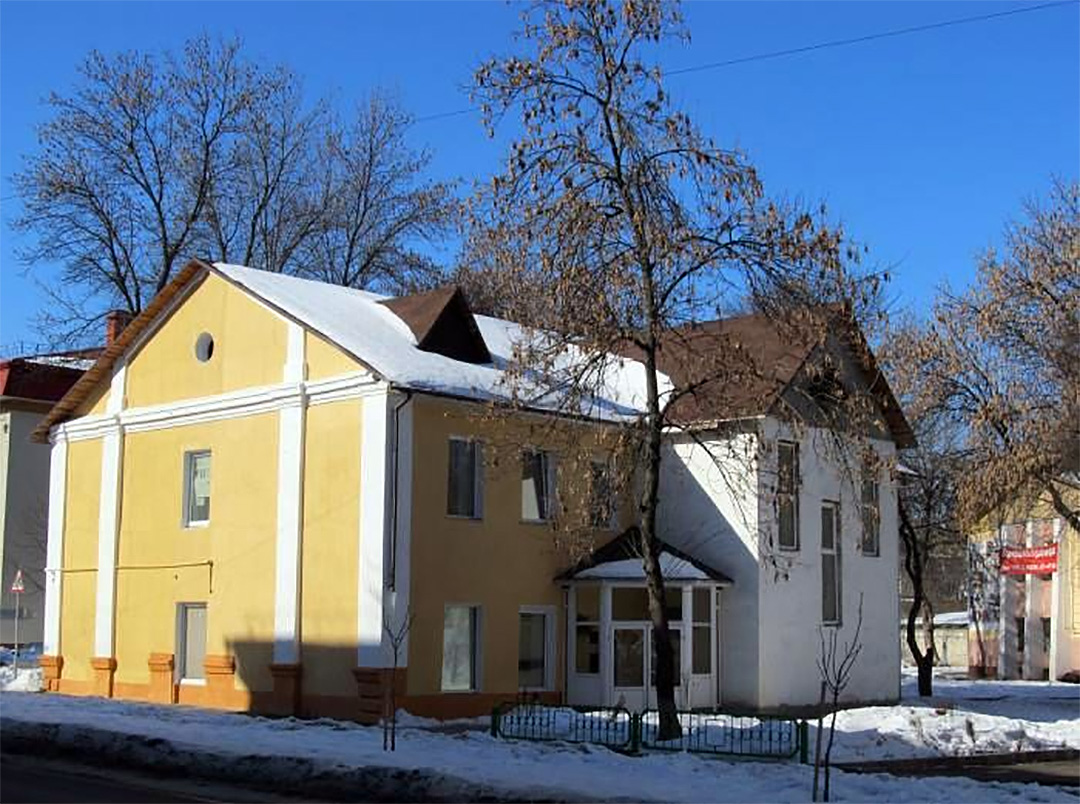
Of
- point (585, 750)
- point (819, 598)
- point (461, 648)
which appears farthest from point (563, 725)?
point (819, 598)

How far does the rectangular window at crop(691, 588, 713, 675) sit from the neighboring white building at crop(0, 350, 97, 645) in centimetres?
2336

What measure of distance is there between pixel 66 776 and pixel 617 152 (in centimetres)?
1062

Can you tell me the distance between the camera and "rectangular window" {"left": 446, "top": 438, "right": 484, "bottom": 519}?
25344mm

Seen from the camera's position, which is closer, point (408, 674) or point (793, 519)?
point (408, 674)

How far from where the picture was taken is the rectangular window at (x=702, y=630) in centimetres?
2745

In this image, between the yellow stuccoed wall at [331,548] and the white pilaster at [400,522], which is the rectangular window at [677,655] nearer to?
the white pilaster at [400,522]

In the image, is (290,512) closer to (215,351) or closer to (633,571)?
(215,351)

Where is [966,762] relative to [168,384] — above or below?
below

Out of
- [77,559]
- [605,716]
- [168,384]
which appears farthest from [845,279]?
[77,559]

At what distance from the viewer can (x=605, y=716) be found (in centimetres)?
2258

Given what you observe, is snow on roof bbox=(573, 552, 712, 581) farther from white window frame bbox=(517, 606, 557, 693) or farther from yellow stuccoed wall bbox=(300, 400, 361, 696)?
yellow stuccoed wall bbox=(300, 400, 361, 696)

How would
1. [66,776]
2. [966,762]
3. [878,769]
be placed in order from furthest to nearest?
[966,762]
[878,769]
[66,776]

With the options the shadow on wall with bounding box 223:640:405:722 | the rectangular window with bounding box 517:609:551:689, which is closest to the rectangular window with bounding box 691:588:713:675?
the rectangular window with bounding box 517:609:551:689

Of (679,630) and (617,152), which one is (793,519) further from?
(617,152)
